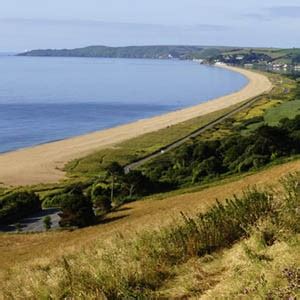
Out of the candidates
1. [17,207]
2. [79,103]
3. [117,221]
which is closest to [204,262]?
[117,221]

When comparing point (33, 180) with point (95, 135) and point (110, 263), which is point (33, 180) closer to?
point (95, 135)

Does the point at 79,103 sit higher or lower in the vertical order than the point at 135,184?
lower

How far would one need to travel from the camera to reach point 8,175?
164 ft

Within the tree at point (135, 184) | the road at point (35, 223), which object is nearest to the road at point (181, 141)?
the tree at point (135, 184)

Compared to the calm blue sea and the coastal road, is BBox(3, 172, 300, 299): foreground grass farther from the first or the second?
the calm blue sea

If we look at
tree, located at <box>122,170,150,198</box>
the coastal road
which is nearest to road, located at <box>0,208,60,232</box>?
tree, located at <box>122,170,150,198</box>

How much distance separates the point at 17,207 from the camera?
109 feet

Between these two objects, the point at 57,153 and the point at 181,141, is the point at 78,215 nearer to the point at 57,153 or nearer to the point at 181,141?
the point at 57,153

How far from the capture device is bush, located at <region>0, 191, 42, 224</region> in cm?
3216

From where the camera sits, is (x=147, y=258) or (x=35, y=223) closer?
(x=147, y=258)

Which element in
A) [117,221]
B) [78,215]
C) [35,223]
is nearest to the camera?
[117,221]

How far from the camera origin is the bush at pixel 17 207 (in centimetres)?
3216

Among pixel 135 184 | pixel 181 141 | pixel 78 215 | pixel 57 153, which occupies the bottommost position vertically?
pixel 57 153

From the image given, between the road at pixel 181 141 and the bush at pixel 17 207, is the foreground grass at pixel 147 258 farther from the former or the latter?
the road at pixel 181 141
